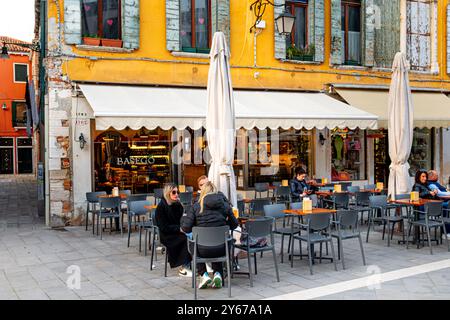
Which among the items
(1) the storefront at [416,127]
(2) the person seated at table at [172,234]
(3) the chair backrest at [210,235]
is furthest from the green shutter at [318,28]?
(3) the chair backrest at [210,235]

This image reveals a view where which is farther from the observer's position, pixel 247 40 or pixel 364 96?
pixel 364 96

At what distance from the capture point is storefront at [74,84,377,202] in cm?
1073

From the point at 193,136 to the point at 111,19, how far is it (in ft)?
12.1

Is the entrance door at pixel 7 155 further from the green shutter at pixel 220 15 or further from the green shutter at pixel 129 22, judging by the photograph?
the green shutter at pixel 220 15

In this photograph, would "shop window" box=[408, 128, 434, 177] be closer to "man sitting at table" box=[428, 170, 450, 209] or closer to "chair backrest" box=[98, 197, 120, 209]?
"man sitting at table" box=[428, 170, 450, 209]

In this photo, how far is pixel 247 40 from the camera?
44.6 feet

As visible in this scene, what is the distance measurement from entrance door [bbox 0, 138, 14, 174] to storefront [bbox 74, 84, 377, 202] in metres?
23.2

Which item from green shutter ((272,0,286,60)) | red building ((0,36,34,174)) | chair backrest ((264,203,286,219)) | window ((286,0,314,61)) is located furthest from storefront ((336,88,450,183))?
red building ((0,36,34,174))

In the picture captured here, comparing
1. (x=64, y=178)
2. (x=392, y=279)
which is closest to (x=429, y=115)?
(x=392, y=279)

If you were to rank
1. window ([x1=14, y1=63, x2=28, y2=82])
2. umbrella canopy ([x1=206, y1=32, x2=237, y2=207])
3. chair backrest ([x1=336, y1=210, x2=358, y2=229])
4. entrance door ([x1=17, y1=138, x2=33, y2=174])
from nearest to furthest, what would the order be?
chair backrest ([x1=336, y1=210, x2=358, y2=229])
umbrella canopy ([x1=206, y1=32, x2=237, y2=207])
entrance door ([x1=17, y1=138, x2=33, y2=174])
window ([x1=14, y1=63, x2=28, y2=82])

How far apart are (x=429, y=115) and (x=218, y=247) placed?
1056 centimetres

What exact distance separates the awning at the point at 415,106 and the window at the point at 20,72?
26613mm

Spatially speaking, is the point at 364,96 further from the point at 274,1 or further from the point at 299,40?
the point at 274,1
